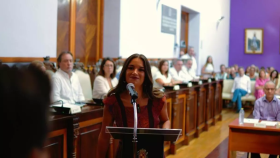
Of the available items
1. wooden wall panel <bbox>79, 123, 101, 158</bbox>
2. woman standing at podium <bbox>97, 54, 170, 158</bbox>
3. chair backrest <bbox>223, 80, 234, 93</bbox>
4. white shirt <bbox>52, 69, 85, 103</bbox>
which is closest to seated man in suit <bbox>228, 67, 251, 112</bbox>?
chair backrest <bbox>223, 80, 234, 93</bbox>

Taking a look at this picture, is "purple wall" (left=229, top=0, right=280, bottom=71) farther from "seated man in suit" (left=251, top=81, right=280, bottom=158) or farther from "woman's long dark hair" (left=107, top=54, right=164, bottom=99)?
"woman's long dark hair" (left=107, top=54, right=164, bottom=99)

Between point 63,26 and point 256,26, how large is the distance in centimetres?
1127

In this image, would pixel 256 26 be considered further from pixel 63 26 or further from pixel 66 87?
pixel 66 87

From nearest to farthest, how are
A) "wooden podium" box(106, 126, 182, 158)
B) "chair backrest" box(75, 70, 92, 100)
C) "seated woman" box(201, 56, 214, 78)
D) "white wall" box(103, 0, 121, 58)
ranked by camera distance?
"wooden podium" box(106, 126, 182, 158) → "chair backrest" box(75, 70, 92, 100) → "white wall" box(103, 0, 121, 58) → "seated woman" box(201, 56, 214, 78)

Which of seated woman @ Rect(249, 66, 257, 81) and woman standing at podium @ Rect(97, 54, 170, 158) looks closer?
woman standing at podium @ Rect(97, 54, 170, 158)

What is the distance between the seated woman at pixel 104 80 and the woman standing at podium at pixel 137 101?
2755mm

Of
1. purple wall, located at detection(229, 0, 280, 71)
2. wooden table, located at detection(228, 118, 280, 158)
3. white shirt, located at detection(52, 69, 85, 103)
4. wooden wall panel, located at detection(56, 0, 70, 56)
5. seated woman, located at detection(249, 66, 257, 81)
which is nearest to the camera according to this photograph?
wooden table, located at detection(228, 118, 280, 158)

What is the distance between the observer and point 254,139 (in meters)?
4.82

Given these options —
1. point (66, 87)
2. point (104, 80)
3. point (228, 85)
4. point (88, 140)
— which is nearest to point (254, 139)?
point (88, 140)

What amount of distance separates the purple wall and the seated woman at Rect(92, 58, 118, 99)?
11611mm

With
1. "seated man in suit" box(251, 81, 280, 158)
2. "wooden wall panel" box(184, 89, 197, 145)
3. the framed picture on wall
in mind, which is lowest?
"wooden wall panel" box(184, 89, 197, 145)

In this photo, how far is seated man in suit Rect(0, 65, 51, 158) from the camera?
691 mm

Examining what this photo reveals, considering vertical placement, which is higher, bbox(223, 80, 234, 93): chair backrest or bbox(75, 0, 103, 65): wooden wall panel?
bbox(75, 0, 103, 65): wooden wall panel

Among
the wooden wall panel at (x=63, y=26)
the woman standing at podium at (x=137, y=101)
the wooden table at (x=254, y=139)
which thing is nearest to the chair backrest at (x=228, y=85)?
the wooden wall panel at (x=63, y=26)
